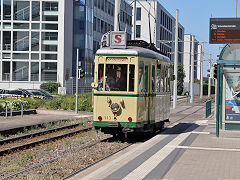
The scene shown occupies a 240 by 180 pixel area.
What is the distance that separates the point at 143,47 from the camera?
700 inches

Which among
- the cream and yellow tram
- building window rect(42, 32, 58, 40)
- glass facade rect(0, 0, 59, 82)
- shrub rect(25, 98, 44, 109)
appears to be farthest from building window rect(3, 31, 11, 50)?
the cream and yellow tram

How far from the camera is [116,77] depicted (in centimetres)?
1589

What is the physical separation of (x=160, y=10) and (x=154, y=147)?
9094 cm

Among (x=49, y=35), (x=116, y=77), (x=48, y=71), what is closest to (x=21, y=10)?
(x=49, y=35)

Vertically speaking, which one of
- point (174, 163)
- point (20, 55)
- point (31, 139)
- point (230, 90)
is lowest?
point (31, 139)

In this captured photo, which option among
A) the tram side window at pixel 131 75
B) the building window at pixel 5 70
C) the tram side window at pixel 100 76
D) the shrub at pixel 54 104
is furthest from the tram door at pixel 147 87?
the building window at pixel 5 70

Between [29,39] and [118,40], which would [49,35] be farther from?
[118,40]

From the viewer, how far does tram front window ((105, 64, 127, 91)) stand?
15820 mm

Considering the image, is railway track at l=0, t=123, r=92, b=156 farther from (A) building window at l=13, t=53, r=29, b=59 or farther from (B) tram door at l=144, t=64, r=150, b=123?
(A) building window at l=13, t=53, r=29, b=59

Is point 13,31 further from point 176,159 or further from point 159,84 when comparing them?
point 176,159

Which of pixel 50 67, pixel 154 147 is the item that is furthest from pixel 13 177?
pixel 50 67

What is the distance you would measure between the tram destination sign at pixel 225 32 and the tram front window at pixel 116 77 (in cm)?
390

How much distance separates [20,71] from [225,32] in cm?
4655

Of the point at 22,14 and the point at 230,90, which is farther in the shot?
the point at 22,14
